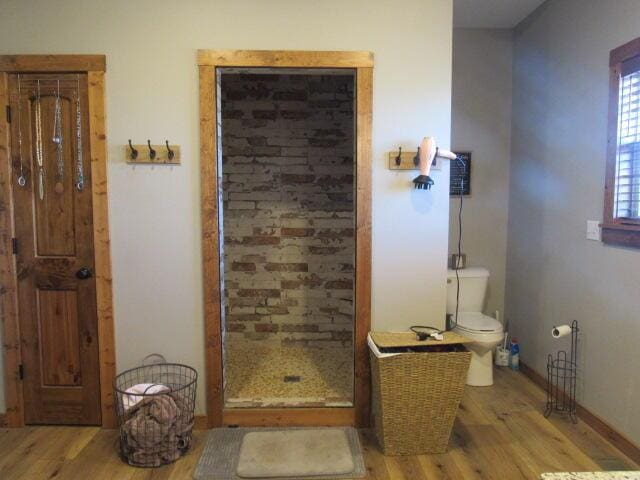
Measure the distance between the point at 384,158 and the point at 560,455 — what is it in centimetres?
179

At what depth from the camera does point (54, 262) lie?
8.00ft

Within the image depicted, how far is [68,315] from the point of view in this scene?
8.11 ft

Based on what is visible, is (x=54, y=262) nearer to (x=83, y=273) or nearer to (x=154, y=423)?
(x=83, y=273)

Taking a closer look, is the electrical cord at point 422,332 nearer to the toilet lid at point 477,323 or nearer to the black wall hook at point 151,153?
the toilet lid at point 477,323

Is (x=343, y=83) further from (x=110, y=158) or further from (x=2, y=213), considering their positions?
(x=2, y=213)

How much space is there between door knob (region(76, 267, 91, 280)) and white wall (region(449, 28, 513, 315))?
2.58 m

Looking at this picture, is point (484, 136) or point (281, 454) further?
point (484, 136)

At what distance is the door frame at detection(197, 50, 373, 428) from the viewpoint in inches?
92.2

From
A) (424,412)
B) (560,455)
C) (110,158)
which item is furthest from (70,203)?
(560,455)

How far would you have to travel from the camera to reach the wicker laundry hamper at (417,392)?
2154mm

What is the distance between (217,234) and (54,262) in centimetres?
94

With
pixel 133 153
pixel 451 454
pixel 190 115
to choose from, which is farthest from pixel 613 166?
pixel 133 153

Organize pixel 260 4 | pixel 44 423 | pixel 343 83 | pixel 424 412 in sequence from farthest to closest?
pixel 343 83 < pixel 44 423 < pixel 260 4 < pixel 424 412

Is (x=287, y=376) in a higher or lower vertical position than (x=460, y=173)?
lower
